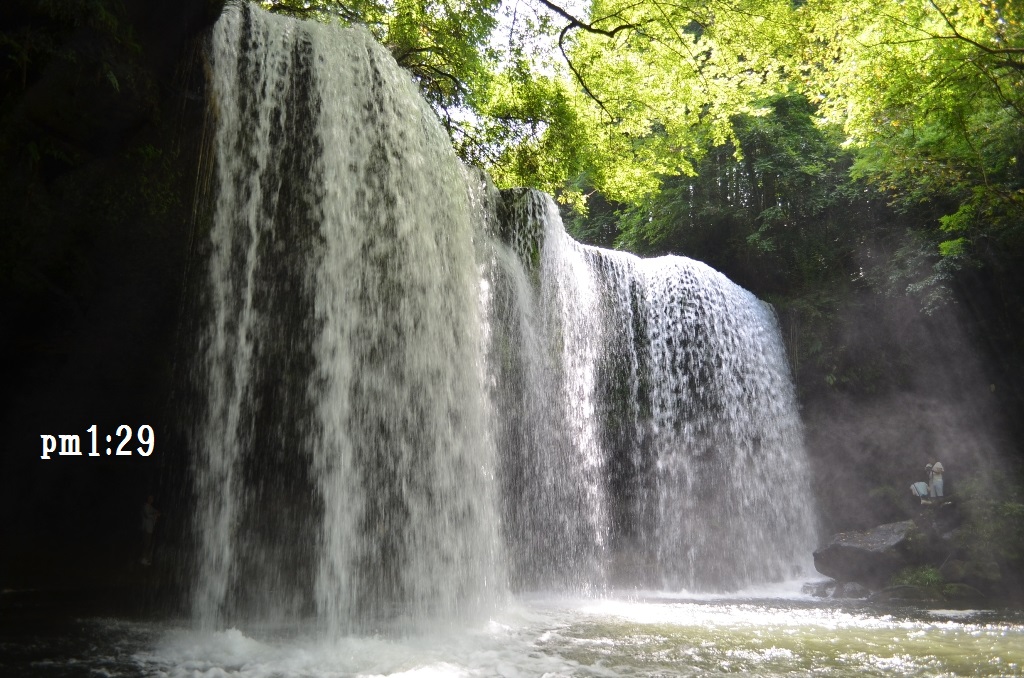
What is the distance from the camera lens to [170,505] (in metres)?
10.1

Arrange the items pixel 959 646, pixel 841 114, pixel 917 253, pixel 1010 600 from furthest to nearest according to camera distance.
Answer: pixel 917 253 < pixel 841 114 < pixel 1010 600 < pixel 959 646

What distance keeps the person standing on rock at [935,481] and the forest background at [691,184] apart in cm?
40

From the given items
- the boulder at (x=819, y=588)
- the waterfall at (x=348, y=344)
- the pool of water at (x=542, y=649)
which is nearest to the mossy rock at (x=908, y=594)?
the boulder at (x=819, y=588)

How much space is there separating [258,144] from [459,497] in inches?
175

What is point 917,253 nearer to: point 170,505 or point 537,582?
point 537,582

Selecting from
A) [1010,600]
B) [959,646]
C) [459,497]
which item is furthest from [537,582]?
[1010,600]

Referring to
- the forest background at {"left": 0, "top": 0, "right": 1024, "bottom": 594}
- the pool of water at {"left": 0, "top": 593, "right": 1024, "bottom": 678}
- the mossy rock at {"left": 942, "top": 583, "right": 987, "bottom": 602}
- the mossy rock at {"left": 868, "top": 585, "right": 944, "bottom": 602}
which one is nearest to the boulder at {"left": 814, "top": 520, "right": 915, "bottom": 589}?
the mossy rock at {"left": 868, "top": 585, "right": 944, "bottom": 602}

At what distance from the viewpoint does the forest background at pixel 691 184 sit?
6699mm

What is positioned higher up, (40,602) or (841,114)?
(841,114)

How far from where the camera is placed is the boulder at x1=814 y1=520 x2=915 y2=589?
40.7ft

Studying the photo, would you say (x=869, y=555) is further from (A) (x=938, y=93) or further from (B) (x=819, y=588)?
(A) (x=938, y=93)

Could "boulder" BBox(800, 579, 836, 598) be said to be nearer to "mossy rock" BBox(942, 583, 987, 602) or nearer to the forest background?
"mossy rock" BBox(942, 583, 987, 602)
